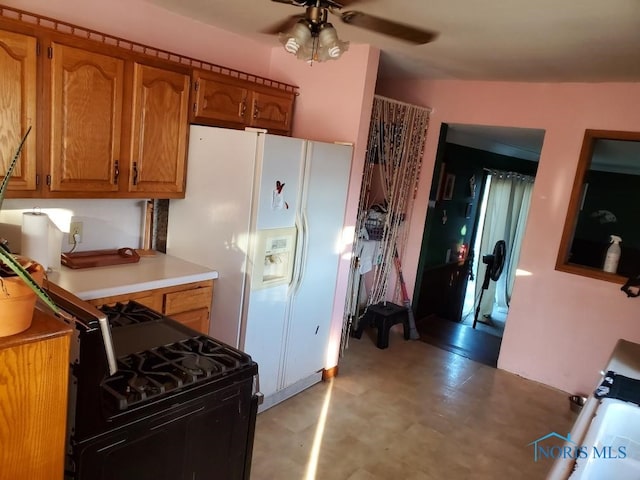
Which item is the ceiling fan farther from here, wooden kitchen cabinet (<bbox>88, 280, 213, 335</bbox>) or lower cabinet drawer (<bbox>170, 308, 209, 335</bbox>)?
lower cabinet drawer (<bbox>170, 308, 209, 335</bbox>)

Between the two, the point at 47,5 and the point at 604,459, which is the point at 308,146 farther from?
the point at 604,459

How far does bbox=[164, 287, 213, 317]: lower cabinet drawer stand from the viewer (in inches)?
102

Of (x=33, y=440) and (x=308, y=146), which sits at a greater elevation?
(x=308, y=146)

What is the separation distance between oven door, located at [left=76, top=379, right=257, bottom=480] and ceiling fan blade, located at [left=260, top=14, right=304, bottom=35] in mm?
2006

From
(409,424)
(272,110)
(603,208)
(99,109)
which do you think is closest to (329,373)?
(409,424)

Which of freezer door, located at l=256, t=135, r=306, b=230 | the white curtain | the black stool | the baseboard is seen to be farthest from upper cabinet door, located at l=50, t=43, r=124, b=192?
the white curtain

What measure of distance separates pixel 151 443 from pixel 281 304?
1675 mm

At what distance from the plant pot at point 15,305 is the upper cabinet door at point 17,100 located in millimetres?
1437

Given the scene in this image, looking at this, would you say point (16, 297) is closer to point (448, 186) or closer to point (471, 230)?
point (448, 186)

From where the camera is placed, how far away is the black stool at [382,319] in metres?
4.12

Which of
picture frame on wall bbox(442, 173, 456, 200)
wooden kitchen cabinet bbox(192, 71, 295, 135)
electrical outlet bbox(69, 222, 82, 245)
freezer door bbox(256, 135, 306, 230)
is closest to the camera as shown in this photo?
freezer door bbox(256, 135, 306, 230)

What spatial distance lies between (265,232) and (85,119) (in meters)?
1.07

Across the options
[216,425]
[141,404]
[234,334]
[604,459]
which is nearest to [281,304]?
[234,334]

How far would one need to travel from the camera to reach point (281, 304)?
9.62ft
